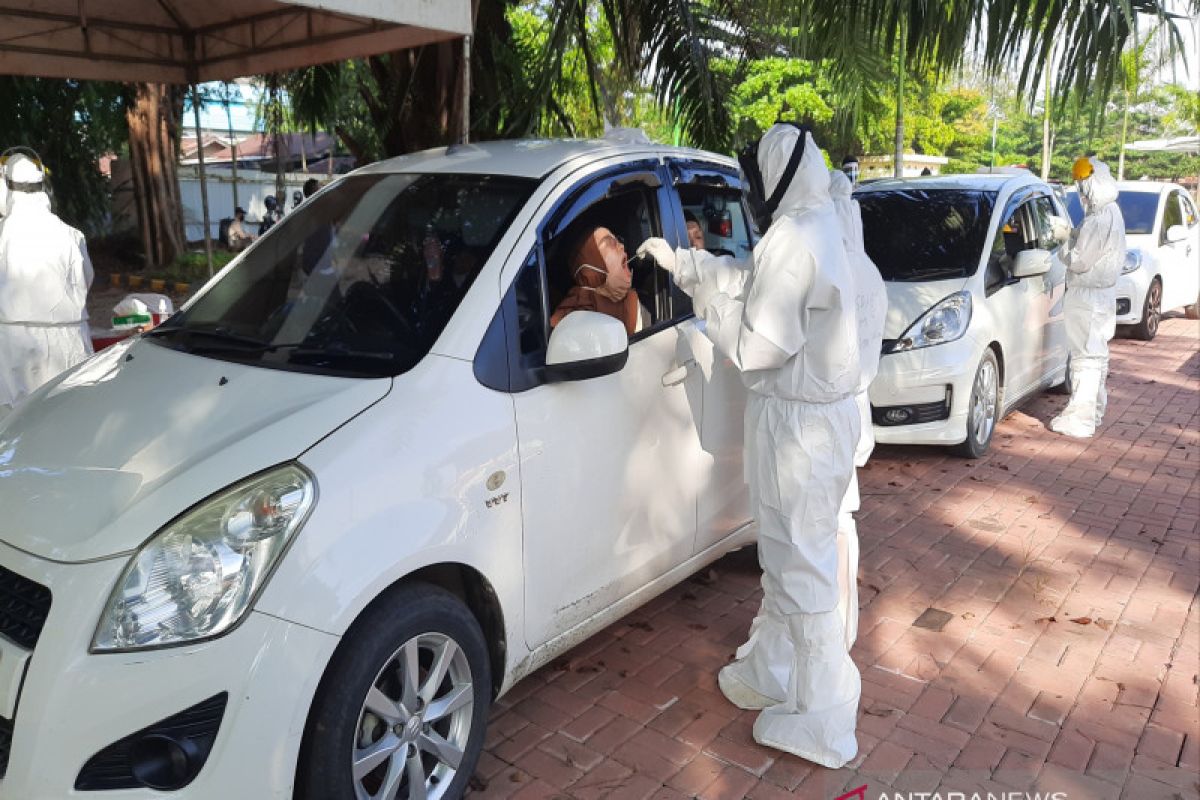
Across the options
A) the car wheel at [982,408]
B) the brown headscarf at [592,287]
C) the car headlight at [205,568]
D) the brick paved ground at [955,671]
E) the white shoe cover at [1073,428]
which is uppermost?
the brown headscarf at [592,287]

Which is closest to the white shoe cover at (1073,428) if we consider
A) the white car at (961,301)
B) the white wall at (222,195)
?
the white car at (961,301)

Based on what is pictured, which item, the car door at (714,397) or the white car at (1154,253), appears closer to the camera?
the car door at (714,397)

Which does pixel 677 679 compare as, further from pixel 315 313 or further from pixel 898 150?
pixel 898 150

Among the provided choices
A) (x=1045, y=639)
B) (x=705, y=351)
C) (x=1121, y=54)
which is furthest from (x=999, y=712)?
(x=1121, y=54)

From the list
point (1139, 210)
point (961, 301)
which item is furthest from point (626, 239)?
point (1139, 210)

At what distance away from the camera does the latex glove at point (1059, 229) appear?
7941 millimetres

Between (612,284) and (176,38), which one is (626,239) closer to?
(612,284)

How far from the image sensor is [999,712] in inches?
147

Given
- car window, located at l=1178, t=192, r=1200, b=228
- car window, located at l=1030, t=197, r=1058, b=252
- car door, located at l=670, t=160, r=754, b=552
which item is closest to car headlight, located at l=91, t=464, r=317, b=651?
car door, located at l=670, t=160, r=754, b=552

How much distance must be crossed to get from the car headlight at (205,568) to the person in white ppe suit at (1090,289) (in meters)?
6.61

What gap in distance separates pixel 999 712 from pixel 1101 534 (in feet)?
7.54

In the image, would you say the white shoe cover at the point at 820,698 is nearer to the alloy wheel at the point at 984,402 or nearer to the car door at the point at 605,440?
the car door at the point at 605,440

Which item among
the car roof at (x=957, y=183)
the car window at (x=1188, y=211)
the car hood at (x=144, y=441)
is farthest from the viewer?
the car window at (x=1188, y=211)

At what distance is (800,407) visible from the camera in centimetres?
327
